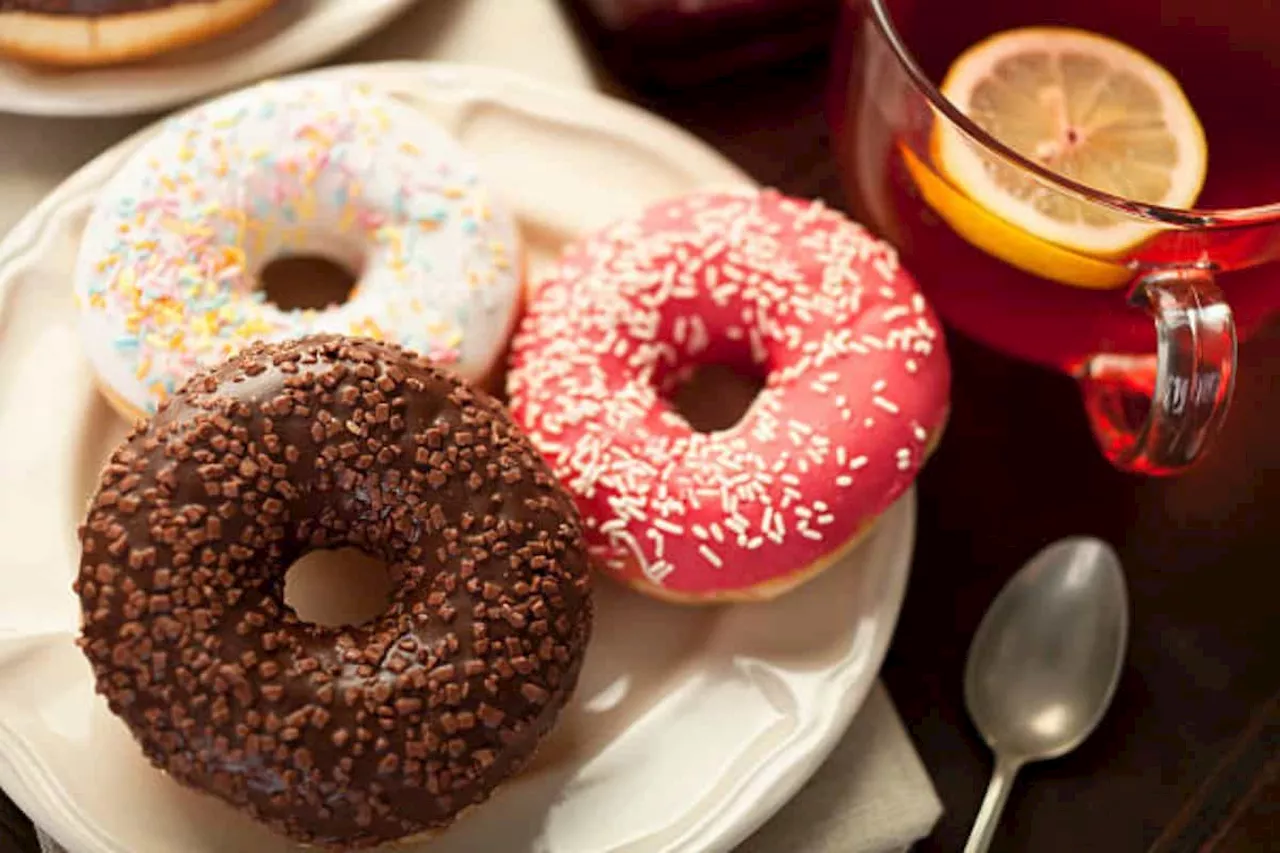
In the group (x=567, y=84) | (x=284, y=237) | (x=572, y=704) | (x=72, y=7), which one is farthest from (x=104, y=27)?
(x=572, y=704)

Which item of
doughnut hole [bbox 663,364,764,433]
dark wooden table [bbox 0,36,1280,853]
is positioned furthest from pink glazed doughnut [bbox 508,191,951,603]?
dark wooden table [bbox 0,36,1280,853]

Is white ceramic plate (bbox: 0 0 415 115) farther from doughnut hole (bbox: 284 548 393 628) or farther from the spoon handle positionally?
the spoon handle

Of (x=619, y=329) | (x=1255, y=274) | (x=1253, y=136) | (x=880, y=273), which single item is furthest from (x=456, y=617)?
(x=1253, y=136)

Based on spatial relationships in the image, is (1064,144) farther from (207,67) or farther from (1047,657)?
(207,67)

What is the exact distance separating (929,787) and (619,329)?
0.40m

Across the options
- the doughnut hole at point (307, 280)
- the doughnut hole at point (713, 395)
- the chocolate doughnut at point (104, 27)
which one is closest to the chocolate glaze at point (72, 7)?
the chocolate doughnut at point (104, 27)

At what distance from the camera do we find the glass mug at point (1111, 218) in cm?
95

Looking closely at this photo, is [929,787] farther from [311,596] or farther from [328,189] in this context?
[328,189]

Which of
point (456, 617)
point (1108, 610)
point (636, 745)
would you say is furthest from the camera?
point (1108, 610)

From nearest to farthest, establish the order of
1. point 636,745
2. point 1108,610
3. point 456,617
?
point 456,617
point 636,745
point 1108,610

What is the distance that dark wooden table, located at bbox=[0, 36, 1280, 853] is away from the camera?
1067 millimetres

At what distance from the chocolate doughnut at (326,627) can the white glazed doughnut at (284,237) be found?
4.4 inches

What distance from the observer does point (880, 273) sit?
108 centimetres

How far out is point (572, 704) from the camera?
102 centimetres
